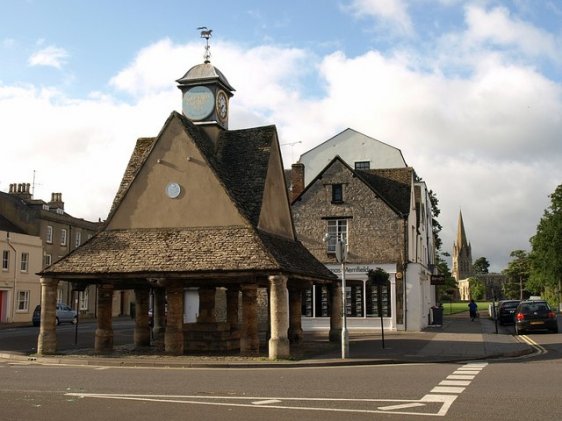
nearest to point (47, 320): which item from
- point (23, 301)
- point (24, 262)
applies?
Result: point (23, 301)

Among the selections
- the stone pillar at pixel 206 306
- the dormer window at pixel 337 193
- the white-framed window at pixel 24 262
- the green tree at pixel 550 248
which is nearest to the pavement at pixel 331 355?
the stone pillar at pixel 206 306

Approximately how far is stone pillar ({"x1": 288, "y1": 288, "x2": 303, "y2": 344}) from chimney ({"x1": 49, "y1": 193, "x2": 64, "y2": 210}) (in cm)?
4106

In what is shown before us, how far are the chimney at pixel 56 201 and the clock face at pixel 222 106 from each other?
39.6 m

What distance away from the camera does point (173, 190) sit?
22703mm

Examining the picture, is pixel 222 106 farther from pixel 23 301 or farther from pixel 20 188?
pixel 20 188

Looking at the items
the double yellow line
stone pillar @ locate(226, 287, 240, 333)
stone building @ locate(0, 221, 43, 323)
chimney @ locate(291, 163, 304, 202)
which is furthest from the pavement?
stone building @ locate(0, 221, 43, 323)

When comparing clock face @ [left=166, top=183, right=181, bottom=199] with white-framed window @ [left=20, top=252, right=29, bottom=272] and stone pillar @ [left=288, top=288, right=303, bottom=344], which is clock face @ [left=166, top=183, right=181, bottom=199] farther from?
white-framed window @ [left=20, top=252, right=29, bottom=272]

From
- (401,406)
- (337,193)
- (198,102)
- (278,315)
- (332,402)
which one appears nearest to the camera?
(401,406)

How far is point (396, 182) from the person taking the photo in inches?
1459

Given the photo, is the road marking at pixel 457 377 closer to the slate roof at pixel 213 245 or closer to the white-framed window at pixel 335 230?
the slate roof at pixel 213 245

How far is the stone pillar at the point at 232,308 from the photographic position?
25.6m

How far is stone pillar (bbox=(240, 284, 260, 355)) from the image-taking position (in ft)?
69.6

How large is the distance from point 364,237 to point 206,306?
1247 centimetres

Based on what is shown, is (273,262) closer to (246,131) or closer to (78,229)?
(246,131)
